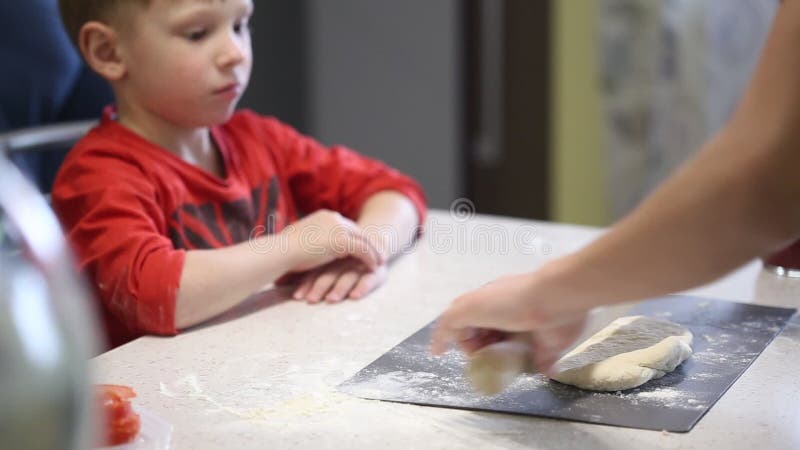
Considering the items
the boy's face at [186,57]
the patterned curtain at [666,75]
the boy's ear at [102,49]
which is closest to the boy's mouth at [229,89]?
the boy's face at [186,57]

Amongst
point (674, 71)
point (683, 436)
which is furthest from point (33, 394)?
point (674, 71)

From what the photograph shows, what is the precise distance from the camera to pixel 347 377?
0.89 meters

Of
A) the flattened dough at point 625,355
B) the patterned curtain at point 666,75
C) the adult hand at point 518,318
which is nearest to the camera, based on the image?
the adult hand at point 518,318

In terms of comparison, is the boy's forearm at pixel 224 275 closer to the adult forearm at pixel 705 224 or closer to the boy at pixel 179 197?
the boy at pixel 179 197

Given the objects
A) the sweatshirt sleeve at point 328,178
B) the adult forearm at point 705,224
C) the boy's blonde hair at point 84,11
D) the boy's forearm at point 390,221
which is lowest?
the boy's forearm at point 390,221

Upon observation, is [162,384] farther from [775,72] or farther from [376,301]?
[775,72]

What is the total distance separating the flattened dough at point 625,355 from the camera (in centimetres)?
84

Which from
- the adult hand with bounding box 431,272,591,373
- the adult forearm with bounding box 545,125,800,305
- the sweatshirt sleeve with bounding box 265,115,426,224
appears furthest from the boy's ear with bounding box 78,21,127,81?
the adult forearm with bounding box 545,125,800,305

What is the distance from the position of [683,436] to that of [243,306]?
52 cm

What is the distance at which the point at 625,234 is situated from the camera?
67 cm

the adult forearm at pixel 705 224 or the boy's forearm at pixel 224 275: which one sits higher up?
the adult forearm at pixel 705 224

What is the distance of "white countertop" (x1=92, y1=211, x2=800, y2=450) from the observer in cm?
77

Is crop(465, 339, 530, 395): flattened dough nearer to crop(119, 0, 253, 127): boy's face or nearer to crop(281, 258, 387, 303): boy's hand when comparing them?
crop(281, 258, 387, 303): boy's hand

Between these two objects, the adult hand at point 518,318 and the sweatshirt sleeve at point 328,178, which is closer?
the adult hand at point 518,318
